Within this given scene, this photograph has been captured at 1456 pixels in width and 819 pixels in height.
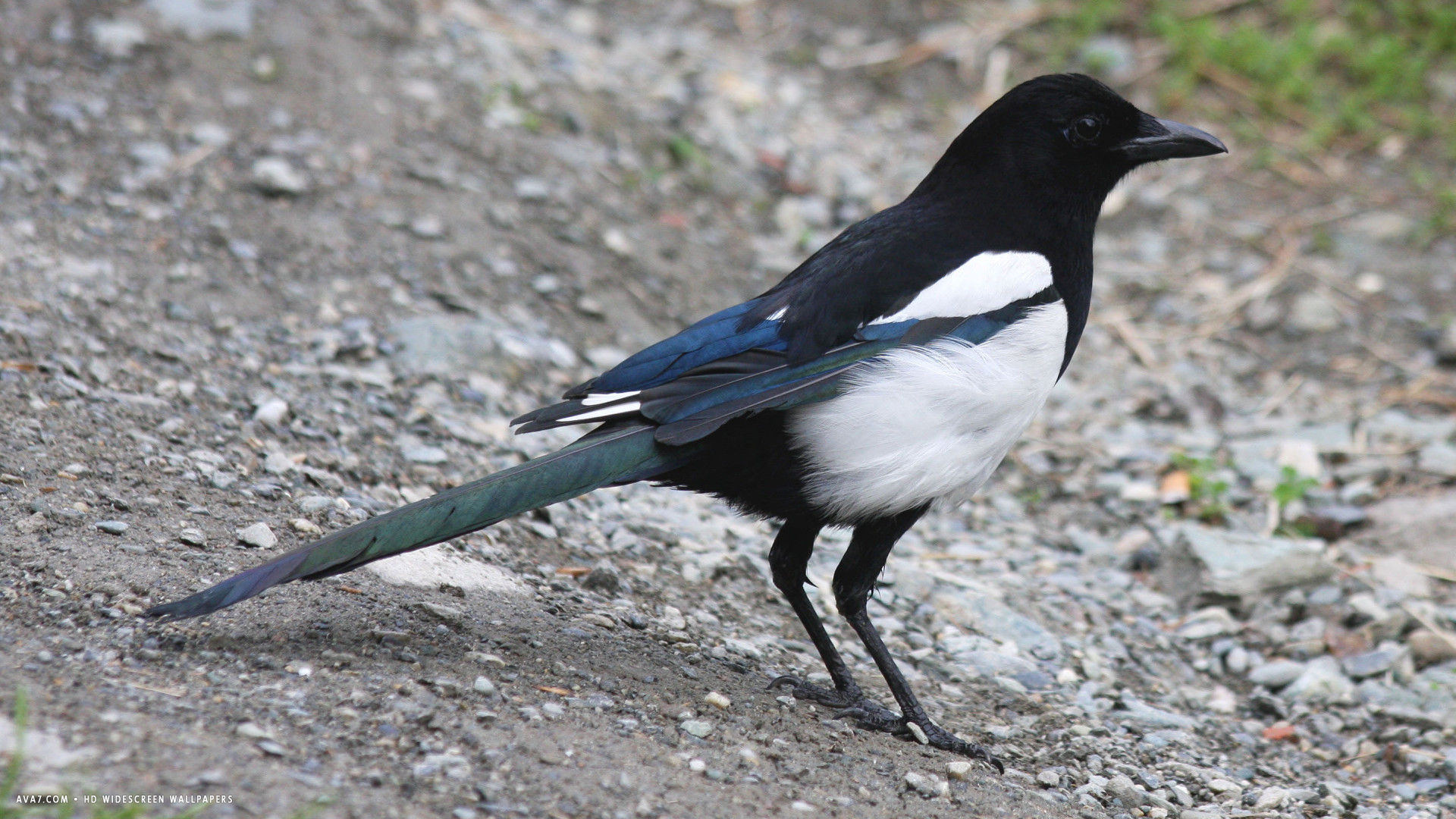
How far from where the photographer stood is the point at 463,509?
226cm

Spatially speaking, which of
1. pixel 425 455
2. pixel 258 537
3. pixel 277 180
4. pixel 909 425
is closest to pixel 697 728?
pixel 909 425

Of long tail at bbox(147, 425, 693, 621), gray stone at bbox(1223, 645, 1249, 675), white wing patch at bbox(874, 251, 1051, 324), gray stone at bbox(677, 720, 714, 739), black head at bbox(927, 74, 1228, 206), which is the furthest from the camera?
gray stone at bbox(1223, 645, 1249, 675)

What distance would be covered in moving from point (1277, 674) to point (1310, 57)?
3388 mm

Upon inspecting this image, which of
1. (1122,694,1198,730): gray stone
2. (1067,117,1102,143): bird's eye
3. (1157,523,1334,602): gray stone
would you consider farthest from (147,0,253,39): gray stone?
(1122,694,1198,730): gray stone

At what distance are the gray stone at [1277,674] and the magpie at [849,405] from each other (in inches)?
40.6

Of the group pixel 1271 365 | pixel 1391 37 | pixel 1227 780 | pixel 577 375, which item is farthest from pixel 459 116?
pixel 1391 37

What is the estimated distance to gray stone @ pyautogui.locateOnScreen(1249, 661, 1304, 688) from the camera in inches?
126

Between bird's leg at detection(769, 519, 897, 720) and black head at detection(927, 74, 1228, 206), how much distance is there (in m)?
0.82

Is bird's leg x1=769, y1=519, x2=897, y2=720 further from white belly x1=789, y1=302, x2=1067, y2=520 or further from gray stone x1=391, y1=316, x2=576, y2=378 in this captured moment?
gray stone x1=391, y1=316, x2=576, y2=378

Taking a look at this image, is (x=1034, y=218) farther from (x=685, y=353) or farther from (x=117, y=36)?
(x=117, y=36)

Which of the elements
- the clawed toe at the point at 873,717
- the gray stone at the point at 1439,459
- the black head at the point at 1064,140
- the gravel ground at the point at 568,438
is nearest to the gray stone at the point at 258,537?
the gravel ground at the point at 568,438

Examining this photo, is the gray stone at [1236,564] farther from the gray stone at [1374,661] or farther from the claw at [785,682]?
the claw at [785,682]

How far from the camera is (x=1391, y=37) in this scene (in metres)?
5.82

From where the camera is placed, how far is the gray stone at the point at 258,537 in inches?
102
